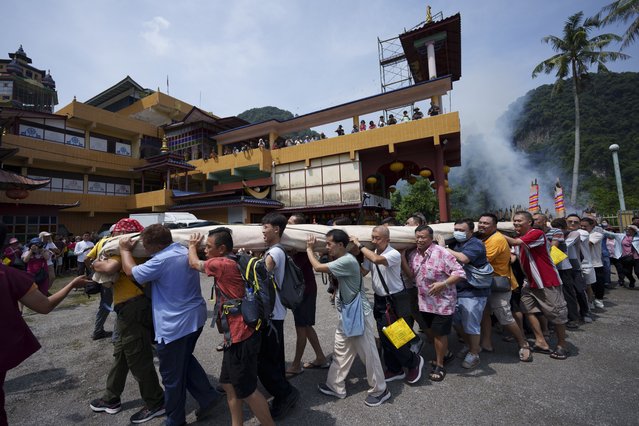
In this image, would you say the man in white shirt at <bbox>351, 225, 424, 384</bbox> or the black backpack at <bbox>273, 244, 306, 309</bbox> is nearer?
the black backpack at <bbox>273, 244, 306, 309</bbox>

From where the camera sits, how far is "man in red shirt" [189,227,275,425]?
7.84 ft

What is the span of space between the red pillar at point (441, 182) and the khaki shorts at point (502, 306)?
10.6m

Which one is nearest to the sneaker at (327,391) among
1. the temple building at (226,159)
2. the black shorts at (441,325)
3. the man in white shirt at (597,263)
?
the black shorts at (441,325)

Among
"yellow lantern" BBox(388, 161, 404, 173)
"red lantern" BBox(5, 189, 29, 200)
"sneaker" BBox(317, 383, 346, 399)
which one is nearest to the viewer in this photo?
"sneaker" BBox(317, 383, 346, 399)

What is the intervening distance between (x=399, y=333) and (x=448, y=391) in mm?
797

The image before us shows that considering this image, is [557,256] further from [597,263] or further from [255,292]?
[255,292]

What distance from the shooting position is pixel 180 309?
267 centimetres

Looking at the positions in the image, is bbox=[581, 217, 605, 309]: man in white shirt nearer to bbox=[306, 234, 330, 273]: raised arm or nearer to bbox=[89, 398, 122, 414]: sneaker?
bbox=[306, 234, 330, 273]: raised arm

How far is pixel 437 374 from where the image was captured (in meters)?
3.41

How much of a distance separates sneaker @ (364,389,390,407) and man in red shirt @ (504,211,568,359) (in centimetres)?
249

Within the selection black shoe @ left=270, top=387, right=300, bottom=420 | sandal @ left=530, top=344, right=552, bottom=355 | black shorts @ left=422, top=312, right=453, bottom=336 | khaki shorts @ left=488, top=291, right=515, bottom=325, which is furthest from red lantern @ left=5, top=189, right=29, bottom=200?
sandal @ left=530, top=344, right=552, bottom=355

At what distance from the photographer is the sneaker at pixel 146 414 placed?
2818 millimetres

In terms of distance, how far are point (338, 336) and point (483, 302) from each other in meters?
2.04

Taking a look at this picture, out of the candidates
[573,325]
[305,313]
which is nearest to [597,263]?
[573,325]
